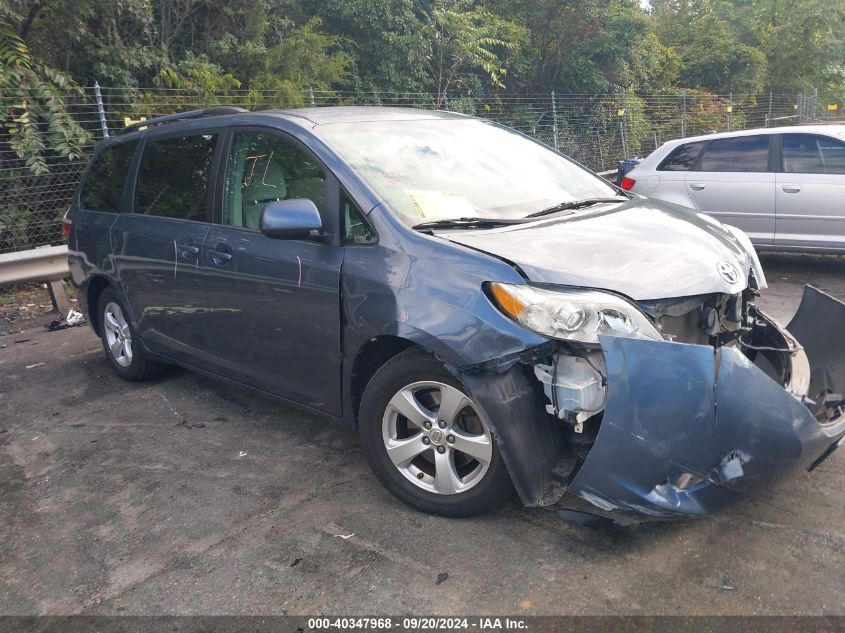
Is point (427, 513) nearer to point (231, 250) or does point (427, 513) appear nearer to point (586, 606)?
point (586, 606)

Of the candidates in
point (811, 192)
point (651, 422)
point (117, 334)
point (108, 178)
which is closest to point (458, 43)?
point (811, 192)

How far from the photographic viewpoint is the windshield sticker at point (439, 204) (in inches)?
135

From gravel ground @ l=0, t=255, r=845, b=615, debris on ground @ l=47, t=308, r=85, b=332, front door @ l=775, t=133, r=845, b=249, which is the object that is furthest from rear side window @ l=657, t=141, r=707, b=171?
debris on ground @ l=47, t=308, r=85, b=332

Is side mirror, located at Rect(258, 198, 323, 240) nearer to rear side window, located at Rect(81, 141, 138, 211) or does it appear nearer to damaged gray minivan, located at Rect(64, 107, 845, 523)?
damaged gray minivan, located at Rect(64, 107, 845, 523)

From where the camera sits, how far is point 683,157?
851cm

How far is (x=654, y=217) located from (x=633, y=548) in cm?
161

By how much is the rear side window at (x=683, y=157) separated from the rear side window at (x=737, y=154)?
4.1 inches

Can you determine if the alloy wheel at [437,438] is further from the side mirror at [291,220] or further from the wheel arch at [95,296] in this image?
the wheel arch at [95,296]

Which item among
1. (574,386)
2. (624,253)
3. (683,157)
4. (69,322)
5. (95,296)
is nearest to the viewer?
(574,386)

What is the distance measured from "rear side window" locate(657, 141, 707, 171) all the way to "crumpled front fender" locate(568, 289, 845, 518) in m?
6.30

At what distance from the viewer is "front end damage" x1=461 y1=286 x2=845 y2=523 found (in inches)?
101

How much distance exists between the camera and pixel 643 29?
61.7 feet

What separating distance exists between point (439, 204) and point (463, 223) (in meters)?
0.19

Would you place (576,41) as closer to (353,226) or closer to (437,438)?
(353,226)
